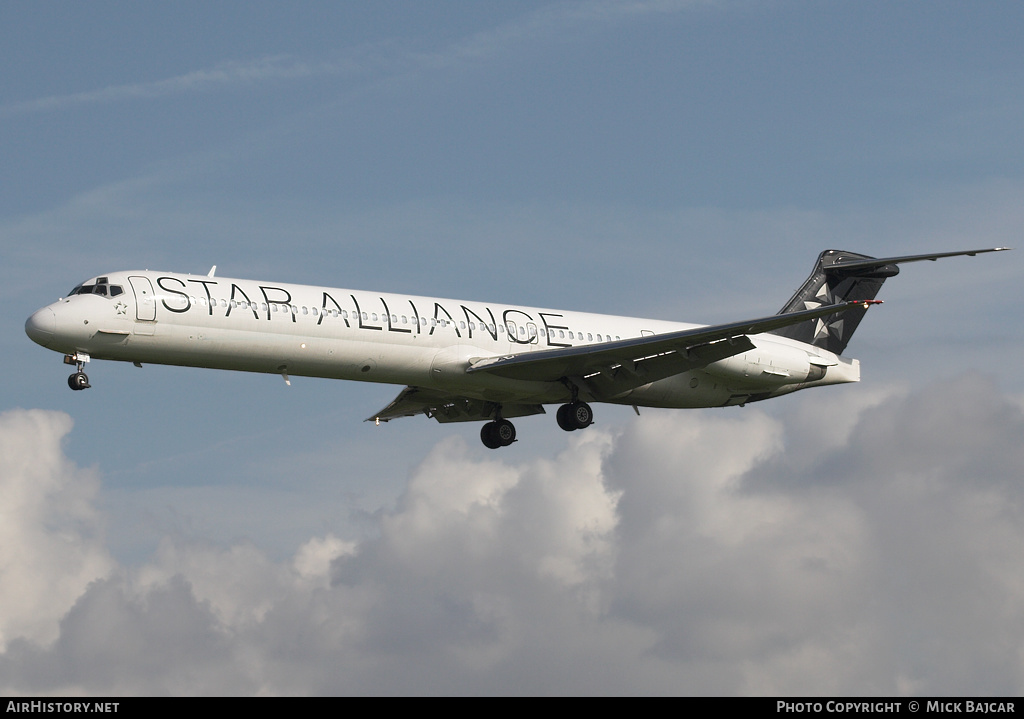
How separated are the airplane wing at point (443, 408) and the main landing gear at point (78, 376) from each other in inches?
447

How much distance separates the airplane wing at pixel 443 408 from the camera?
43000 mm

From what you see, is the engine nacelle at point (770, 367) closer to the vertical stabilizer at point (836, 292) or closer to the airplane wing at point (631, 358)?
the vertical stabilizer at point (836, 292)

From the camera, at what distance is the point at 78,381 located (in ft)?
112

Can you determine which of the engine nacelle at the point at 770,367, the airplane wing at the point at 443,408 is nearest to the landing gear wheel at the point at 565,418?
the airplane wing at the point at 443,408

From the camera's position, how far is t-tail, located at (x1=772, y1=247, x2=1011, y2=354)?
4597 centimetres

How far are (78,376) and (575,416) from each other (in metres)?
14.2

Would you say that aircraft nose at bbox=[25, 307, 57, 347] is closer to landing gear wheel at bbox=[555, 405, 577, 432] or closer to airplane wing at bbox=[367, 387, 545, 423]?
airplane wing at bbox=[367, 387, 545, 423]

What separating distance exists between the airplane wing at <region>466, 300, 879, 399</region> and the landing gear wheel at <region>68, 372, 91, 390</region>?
33.8ft

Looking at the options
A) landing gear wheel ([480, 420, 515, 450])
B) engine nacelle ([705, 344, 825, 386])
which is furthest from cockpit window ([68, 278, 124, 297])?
engine nacelle ([705, 344, 825, 386])

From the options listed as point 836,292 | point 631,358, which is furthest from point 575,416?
point 836,292

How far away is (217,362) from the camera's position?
35.7 m

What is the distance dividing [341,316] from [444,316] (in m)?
3.20
